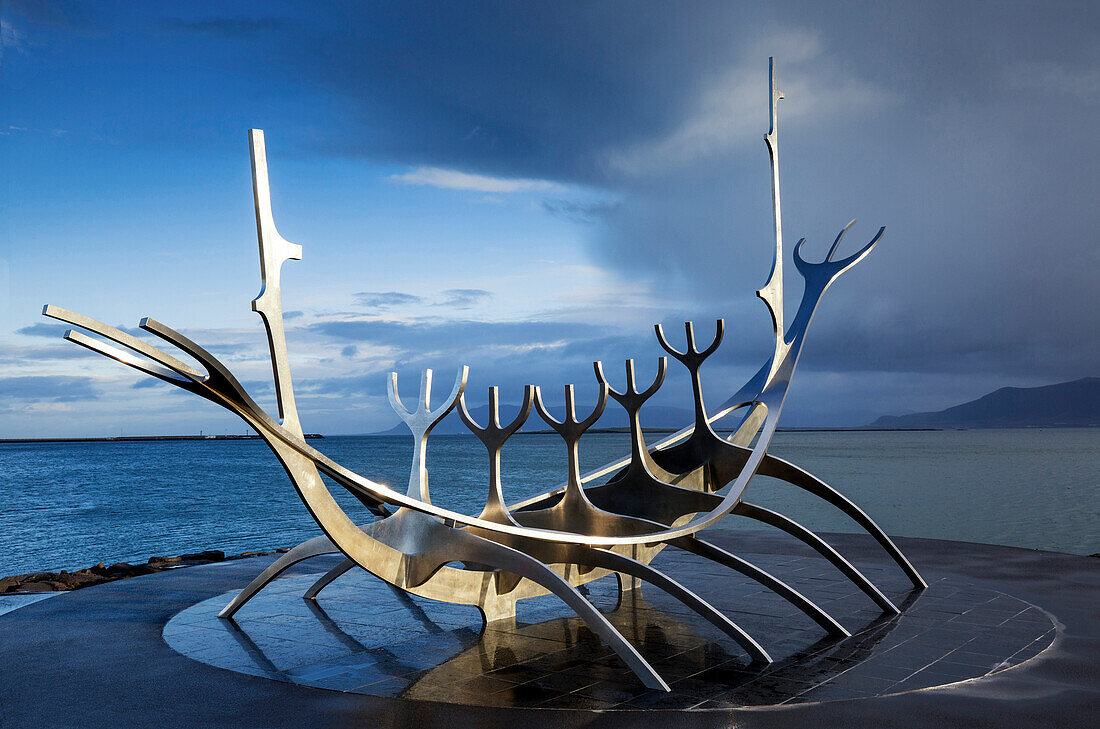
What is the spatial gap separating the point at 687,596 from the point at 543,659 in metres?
1.53

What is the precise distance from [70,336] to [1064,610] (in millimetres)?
11223

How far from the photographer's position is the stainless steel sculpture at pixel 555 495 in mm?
7199

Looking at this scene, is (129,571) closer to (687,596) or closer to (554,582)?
(554,582)

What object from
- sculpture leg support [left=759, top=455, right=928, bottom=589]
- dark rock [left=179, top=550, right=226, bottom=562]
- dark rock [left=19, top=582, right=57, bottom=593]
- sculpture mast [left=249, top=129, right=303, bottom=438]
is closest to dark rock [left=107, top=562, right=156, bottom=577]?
dark rock [left=19, top=582, right=57, bottom=593]

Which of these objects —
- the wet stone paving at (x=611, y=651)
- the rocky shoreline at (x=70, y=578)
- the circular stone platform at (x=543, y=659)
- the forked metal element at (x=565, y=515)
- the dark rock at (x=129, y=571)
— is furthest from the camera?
the dark rock at (x=129, y=571)

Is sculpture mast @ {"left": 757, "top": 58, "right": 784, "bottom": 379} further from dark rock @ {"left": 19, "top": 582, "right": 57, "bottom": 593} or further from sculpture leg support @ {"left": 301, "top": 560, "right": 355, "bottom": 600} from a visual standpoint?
dark rock @ {"left": 19, "top": 582, "right": 57, "bottom": 593}

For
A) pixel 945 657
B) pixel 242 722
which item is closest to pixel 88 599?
pixel 242 722

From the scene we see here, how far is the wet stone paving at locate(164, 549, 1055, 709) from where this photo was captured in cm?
745

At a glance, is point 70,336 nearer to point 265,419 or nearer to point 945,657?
point 265,419

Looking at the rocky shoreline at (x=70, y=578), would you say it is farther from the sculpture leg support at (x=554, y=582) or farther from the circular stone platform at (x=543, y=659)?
the sculpture leg support at (x=554, y=582)

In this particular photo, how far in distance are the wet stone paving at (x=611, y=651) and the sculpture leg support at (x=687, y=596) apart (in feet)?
0.67

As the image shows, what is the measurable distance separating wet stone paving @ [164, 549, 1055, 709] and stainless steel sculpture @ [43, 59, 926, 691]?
1.25ft

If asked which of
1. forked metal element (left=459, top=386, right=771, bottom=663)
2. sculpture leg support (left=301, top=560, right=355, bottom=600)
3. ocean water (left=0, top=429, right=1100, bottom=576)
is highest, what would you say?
forked metal element (left=459, top=386, right=771, bottom=663)

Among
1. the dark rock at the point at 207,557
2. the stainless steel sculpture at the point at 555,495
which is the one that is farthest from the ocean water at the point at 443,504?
the stainless steel sculpture at the point at 555,495
